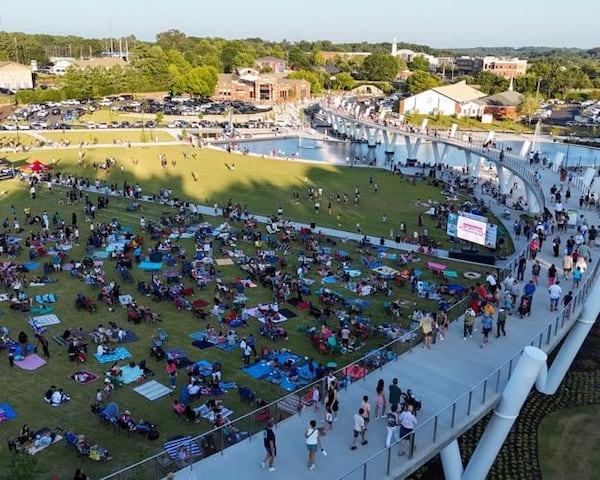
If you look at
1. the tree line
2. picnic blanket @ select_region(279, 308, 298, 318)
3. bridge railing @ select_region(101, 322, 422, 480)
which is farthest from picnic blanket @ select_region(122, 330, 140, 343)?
the tree line

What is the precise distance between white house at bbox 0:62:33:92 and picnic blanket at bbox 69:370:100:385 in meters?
117

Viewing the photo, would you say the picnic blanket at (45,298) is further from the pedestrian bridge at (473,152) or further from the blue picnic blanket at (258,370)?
the pedestrian bridge at (473,152)

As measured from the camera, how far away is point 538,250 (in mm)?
24391

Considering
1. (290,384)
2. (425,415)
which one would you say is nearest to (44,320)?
(290,384)

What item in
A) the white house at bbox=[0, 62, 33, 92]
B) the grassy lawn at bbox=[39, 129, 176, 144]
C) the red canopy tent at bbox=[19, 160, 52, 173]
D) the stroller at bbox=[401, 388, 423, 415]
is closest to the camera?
the stroller at bbox=[401, 388, 423, 415]

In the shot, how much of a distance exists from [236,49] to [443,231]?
138 m

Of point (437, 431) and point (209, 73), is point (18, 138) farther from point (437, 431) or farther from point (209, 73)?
point (437, 431)

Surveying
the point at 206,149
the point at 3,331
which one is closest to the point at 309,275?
the point at 3,331

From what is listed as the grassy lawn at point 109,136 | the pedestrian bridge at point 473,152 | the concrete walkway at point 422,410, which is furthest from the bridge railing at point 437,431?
the grassy lawn at point 109,136

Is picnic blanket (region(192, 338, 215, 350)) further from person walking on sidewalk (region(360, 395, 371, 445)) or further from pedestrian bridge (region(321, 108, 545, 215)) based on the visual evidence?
pedestrian bridge (region(321, 108, 545, 215))

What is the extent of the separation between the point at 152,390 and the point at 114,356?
2.63m

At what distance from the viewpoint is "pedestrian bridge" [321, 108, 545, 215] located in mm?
38406

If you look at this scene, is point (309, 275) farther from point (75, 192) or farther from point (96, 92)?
point (96, 92)

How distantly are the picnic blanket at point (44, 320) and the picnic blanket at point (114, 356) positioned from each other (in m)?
3.32
